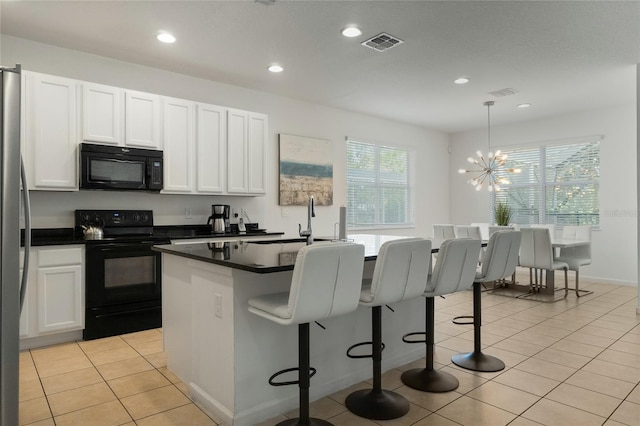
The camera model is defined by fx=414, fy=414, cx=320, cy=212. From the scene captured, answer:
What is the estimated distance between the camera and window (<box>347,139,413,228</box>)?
6.83m

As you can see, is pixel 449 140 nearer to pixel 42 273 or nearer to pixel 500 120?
pixel 500 120

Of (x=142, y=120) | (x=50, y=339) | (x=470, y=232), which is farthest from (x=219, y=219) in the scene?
(x=470, y=232)

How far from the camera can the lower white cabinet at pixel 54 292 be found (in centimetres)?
346

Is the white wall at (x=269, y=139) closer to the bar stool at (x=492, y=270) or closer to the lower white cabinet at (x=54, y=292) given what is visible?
the lower white cabinet at (x=54, y=292)

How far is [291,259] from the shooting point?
216 centimetres

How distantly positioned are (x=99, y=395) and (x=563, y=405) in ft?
9.38

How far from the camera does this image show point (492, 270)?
3.08 m

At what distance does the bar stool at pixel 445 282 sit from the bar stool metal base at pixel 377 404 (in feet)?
0.97

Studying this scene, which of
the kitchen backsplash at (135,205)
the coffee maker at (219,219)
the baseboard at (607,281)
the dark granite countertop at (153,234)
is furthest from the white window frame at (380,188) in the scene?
the baseboard at (607,281)

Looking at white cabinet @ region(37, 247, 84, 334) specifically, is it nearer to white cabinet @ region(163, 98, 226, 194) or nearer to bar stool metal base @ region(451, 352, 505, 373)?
white cabinet @ region(163, 98, 226, 194)

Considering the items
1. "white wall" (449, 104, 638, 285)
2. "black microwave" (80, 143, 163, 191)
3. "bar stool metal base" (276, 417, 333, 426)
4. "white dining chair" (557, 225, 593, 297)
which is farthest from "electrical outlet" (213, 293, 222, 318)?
"white wall" (449, 104, 638, 285)

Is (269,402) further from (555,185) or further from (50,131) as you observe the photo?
(555,185)

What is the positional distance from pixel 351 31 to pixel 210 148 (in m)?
2.06

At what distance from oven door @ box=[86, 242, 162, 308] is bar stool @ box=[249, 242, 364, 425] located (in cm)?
228
